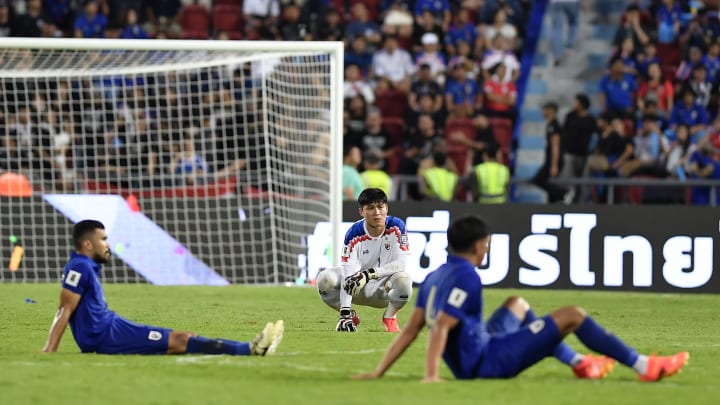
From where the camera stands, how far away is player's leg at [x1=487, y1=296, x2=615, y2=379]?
8.70 metres

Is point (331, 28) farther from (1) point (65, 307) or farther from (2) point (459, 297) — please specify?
(2) point (459, 297)

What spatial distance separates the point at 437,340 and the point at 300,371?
1444 mm

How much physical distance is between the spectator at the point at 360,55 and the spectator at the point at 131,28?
11.9ft

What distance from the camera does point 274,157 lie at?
2017 centimetres

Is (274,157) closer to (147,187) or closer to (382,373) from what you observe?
(147,187)

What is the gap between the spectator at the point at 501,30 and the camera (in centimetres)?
2434

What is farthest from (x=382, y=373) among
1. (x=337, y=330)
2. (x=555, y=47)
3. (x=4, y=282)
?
(x=555, y=47)

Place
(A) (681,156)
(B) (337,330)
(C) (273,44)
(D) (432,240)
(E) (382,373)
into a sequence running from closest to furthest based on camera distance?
1. (E) (382,373)
2. (B) (337,330)
3. (C) (273,44)
4. (D) (432,240)
5. (A) (681,156)

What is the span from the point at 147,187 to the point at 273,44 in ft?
13.8

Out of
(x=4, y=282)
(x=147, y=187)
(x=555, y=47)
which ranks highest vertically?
(x=555, y=47)

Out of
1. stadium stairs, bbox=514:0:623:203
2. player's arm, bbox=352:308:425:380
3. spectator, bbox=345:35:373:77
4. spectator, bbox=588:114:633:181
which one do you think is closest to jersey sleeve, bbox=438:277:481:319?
player's arm, bbox=352:308:425:380

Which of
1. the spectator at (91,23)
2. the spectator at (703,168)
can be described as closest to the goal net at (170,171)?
the spectator at (91,23)

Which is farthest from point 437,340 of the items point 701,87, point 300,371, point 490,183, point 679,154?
point 701,87

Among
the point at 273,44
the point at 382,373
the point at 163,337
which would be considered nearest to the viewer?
the point at 382,373
